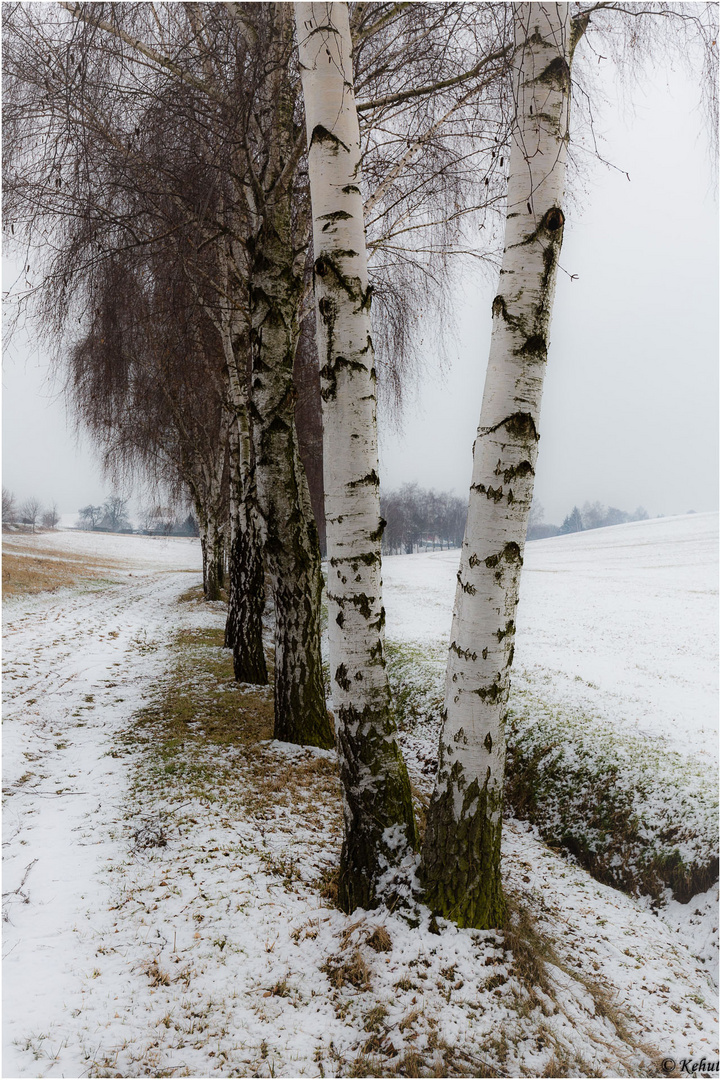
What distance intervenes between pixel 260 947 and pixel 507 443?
2.70 meters

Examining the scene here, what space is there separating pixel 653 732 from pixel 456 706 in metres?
4.41

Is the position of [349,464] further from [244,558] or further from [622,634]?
[622,634]

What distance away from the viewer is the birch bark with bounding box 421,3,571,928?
2527 mm

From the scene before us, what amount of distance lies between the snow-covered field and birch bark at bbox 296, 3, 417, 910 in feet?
1.55

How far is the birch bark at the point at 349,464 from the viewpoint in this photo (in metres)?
2.80

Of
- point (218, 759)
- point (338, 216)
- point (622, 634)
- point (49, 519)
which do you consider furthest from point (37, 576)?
point (49, 519)

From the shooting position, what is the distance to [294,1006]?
2.37 meters

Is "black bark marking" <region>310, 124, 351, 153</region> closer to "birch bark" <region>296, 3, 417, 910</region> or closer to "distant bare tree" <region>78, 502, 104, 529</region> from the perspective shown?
"birch bark" <region>296, 3, 417, 910</region>

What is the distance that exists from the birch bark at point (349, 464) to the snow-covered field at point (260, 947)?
474 millimetres

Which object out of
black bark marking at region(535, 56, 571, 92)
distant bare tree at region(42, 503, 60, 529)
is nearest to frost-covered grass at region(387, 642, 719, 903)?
black bark marking at region(535, 56, 571, 92)

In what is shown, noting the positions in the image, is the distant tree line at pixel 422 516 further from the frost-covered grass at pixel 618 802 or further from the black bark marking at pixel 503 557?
the black bark marking at pixel 503 557

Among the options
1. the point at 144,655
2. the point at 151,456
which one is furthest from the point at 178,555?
the point at 144,655

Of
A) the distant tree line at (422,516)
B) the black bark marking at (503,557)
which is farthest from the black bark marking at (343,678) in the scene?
the distant tree line at (422,516)

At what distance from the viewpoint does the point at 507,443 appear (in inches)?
101
